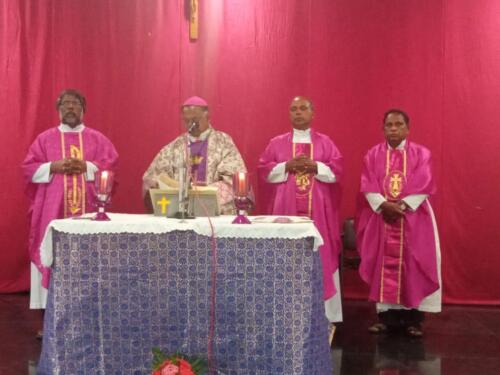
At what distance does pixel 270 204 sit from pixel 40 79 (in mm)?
2788

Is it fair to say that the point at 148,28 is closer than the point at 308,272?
No

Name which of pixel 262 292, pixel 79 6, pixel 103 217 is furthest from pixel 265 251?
pixel 79 6

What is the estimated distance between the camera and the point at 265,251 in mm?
3740

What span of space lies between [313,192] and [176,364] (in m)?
2.43

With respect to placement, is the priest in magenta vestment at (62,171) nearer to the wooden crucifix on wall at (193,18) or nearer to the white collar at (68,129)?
the white collar at (68,129)

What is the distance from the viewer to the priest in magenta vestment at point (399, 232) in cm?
555

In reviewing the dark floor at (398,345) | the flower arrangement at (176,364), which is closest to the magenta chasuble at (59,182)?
the dark floor at (398,345)

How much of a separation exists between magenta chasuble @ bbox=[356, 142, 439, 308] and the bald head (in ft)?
2.08

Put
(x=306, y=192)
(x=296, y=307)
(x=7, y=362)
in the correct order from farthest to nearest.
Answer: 1. (x=306, y=192)
2. (x=7, y=362)
3. (x=296, y=307)

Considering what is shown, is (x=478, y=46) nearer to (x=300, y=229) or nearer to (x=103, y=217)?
(x=300, y=229)

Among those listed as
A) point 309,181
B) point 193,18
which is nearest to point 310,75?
point 193,18

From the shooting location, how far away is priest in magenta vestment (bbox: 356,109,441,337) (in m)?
5.55

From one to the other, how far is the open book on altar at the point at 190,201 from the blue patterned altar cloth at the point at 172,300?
305 mm

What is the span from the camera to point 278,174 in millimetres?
5641
